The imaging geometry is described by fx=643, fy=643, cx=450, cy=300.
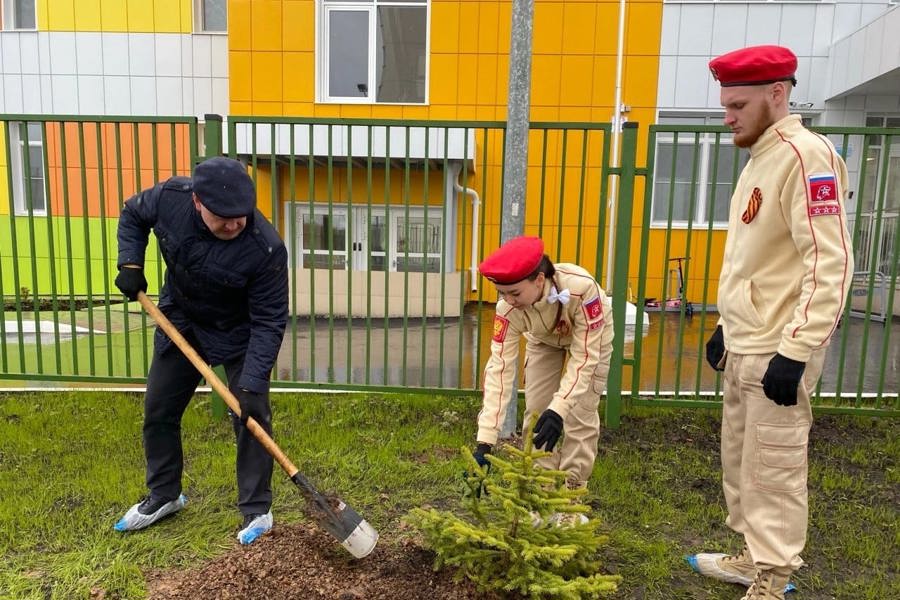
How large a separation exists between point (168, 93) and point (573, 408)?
11093 mm

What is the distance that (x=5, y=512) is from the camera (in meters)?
3.16

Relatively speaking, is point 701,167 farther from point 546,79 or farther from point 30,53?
point 30,53

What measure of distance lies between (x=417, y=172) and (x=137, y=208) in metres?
7.78

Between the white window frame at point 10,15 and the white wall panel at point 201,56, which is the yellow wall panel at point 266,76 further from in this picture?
the white window frame at point 10,15

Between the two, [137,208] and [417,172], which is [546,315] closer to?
[137,208]

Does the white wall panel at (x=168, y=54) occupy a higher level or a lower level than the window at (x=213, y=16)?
lower

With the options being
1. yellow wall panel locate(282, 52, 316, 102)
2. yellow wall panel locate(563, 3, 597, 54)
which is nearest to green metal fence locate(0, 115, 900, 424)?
yellow wall panel locate(282, 52, 316, 102)

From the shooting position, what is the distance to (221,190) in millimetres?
2479

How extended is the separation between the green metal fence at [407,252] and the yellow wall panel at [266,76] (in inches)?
42.7

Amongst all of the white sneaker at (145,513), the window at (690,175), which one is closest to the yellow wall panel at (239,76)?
the window at (690,175)

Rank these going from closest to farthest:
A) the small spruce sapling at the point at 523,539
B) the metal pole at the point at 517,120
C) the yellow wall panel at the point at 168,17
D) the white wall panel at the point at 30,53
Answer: the small spruce sapling at the point at 523,539, the metal pole at the point at 517,120, the yellow wall panel at the point at 168,17, the white wall panel at the point at 30,53

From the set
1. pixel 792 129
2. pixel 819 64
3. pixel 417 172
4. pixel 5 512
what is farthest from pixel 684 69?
pixel 5 512

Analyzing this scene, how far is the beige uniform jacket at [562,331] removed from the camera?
2678 mm

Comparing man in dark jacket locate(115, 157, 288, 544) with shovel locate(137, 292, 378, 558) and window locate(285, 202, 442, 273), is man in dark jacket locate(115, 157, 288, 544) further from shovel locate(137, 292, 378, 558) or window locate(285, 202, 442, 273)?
window locate(285, 202, 442, 273)
